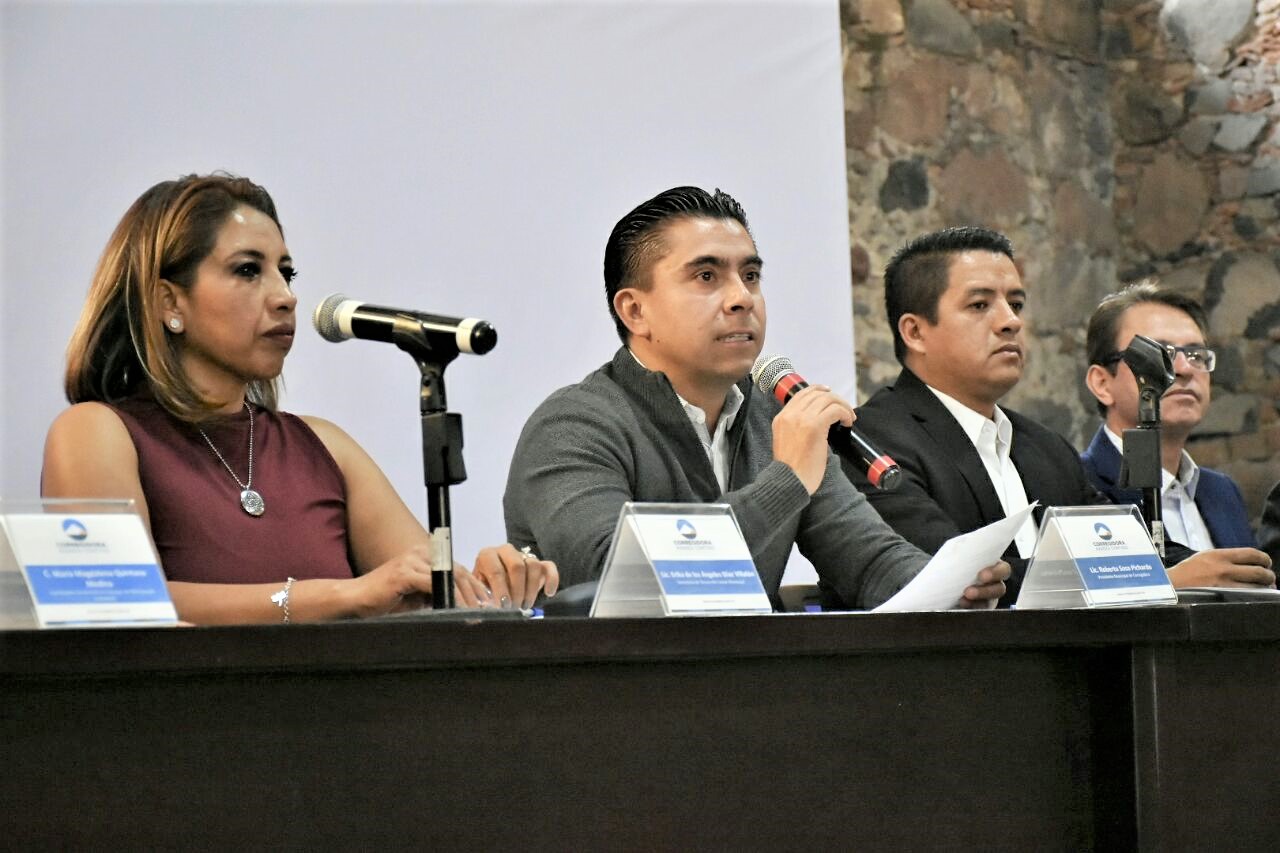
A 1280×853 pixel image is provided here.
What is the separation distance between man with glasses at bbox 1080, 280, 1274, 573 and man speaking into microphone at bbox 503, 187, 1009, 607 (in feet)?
3.16

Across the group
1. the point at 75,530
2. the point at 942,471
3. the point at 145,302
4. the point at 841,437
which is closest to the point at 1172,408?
the point at 942,471

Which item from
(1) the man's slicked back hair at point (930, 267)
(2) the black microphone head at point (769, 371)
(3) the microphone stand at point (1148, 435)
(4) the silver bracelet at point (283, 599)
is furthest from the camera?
(1) the man's slicked back hair at point (930, 267)

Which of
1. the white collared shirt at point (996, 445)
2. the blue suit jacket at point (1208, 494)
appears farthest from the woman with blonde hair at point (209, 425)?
the blue suit jacket at point (1208, 494)

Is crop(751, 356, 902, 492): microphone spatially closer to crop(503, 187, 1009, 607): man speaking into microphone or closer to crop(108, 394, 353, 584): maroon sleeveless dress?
crop(503, 187, 1009, 607): man speaking into microphone

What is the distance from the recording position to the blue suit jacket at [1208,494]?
3.06 m

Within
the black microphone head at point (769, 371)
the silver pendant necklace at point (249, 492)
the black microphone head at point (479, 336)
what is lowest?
the silver pendant necklace at point (249, 492)

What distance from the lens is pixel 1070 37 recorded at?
15.6 ft

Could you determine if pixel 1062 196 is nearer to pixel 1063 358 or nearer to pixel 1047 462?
pixel 1063 358

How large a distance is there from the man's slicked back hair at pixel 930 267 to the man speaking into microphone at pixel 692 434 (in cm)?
61

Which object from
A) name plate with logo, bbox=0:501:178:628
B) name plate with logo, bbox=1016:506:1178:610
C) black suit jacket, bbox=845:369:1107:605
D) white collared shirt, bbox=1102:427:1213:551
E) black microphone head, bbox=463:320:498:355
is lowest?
white collared shirt, bbox=1102:427:1213:551

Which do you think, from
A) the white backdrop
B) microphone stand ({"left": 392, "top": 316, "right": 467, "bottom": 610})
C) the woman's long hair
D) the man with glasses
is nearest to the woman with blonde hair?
the woman's long hair

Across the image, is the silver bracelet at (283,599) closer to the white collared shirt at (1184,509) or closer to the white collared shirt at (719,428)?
the white collared shirt at (719,428)

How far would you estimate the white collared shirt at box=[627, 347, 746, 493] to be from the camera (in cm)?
228

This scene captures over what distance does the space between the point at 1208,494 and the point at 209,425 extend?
2069mm
